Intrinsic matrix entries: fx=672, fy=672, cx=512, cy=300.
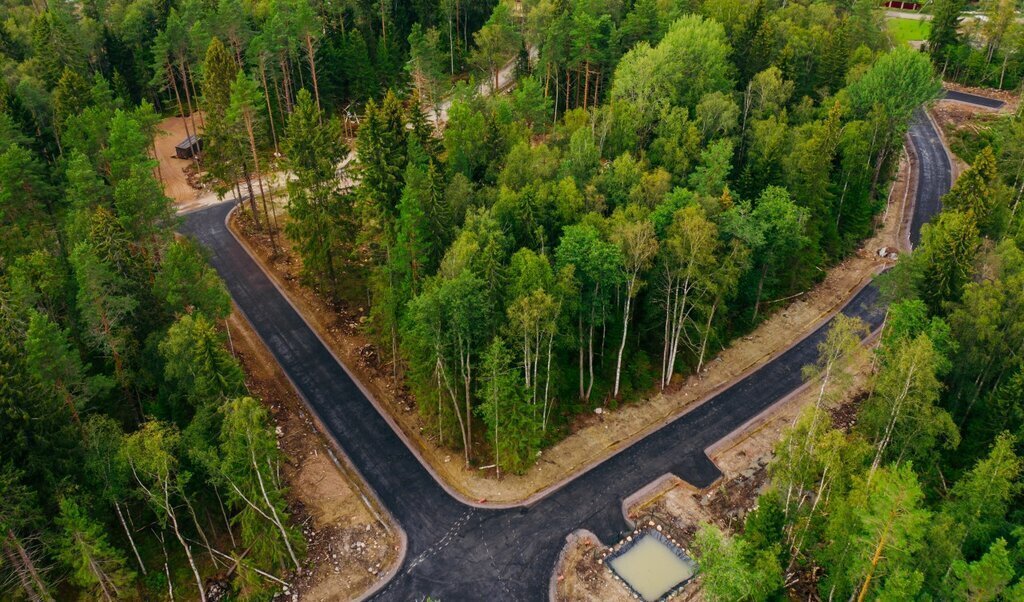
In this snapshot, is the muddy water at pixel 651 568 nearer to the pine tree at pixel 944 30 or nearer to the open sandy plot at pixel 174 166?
the open sandy plot at pixel 174 166

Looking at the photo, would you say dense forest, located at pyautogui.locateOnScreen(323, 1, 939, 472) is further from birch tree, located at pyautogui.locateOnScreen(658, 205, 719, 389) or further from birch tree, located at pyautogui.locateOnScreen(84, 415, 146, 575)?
birch tree, located at pyautogui.locateOnScreen(84, 415, 146, 575)

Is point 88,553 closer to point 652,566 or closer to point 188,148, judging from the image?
point 652,566

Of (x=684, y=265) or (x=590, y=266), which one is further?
(x=684, y=265)

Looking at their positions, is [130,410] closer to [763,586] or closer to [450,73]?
[763,586]

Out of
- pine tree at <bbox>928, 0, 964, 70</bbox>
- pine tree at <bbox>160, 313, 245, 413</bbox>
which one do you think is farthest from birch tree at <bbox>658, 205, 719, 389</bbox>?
pine tree at <bbox>928, 0, 964, 70</bbox>

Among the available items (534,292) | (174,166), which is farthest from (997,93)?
(174,166)

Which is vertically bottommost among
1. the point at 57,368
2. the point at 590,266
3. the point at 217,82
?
the point at 57,368

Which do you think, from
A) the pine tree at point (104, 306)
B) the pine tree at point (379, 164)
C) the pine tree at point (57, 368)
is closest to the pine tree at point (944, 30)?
the pine tree at point (379, 164)
